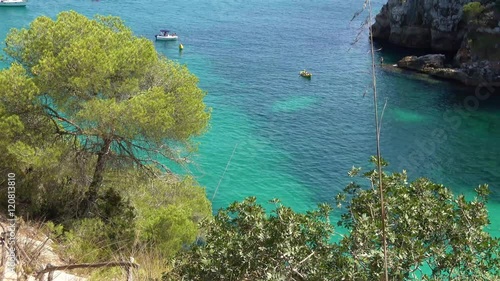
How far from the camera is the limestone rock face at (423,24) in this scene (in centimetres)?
5031

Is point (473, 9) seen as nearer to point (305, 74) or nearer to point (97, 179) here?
point (305, 74)

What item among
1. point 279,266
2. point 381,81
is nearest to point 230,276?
point 279,266

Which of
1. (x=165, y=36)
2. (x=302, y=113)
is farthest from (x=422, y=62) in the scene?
(x=165, y=36)

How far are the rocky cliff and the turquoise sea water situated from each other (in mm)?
2982

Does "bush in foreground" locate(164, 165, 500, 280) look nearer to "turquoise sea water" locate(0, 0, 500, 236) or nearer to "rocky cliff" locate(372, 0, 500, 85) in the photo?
"turquoise sea water" locate(0, 0, 500, 236)

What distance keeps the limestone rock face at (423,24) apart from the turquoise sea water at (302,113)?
370cm

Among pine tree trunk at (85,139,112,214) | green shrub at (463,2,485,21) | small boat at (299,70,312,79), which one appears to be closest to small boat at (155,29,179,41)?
small boat at (299,70,312,79)

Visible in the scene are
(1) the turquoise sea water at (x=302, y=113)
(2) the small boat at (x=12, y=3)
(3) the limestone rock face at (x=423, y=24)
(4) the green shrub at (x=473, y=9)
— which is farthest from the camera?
(2) the small boat at (x=12, y=3)

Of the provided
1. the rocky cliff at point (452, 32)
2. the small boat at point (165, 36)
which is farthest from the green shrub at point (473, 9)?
the small boat at point (165, 36)

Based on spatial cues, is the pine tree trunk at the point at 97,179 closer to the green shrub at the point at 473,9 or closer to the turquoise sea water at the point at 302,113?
the turquoise sea water at the point at 302,113

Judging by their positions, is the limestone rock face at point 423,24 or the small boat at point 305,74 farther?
the limestone rock face at point 423,24

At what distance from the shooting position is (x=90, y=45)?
1516 centimetres

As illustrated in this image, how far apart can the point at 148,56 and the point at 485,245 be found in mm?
11411

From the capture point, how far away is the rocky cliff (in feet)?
145
